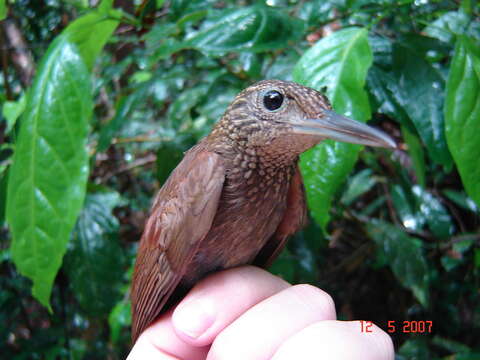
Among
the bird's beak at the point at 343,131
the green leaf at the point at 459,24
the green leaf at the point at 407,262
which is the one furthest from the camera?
the green leaf at the point at 407,262

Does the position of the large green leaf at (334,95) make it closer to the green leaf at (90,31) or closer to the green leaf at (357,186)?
the green leaf at (90,31)

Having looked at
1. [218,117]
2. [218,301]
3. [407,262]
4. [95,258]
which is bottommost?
[407,262]

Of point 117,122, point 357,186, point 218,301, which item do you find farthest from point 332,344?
point 357,186

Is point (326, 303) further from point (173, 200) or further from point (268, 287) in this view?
point (173, 200)

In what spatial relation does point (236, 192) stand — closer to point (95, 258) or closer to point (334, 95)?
point (334, 95)

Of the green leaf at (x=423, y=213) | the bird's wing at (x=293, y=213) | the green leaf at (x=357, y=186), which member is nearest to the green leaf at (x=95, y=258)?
the bird's wing at (x=293, y=213)

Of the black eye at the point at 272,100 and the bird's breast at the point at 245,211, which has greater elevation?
the black eye at the point at 272,100
